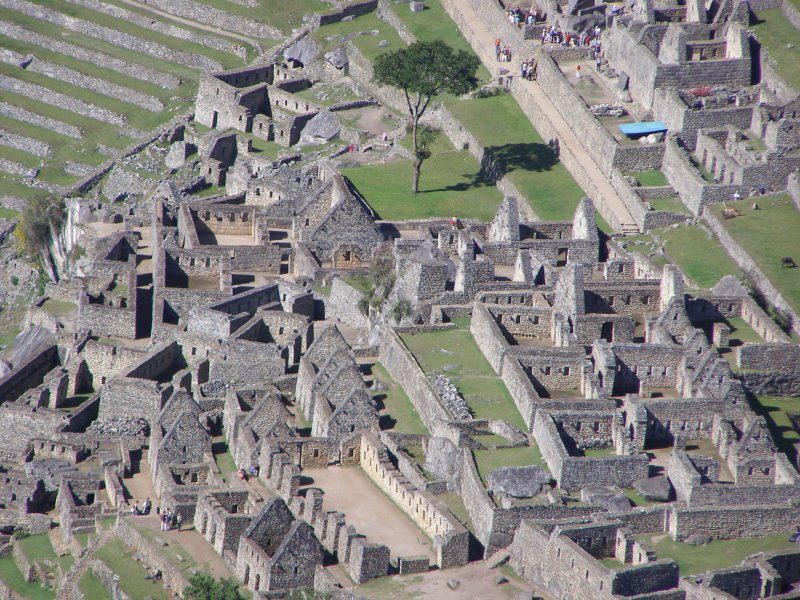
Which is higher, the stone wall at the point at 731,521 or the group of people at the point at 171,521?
the stone wall at the point at 731,521

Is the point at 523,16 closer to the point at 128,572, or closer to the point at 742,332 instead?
the point at 742,332

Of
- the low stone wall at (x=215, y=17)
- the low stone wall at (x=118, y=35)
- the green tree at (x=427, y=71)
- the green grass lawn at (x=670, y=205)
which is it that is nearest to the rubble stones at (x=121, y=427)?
the green tree at (x=427, y=71)

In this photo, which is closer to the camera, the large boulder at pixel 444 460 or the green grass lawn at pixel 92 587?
the green grass lawn at pixel 92 587

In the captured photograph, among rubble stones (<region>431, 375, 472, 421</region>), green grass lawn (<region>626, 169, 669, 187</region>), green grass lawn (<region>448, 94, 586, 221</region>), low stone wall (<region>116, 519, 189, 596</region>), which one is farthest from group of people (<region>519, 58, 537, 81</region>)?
low stone wall (<region>116, 519, 189, 596</region>)

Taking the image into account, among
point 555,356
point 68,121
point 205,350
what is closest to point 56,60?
point 68,121

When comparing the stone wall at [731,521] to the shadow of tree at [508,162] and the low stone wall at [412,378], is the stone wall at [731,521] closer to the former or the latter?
the low stone wall at [412,378]

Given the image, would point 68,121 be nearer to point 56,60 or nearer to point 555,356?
point 56,60
